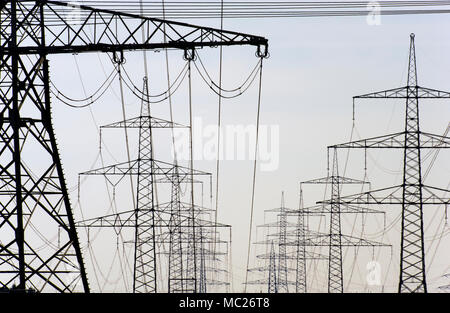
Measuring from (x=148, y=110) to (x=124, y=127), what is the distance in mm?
2156

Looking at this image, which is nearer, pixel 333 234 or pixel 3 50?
pixel 3 50
